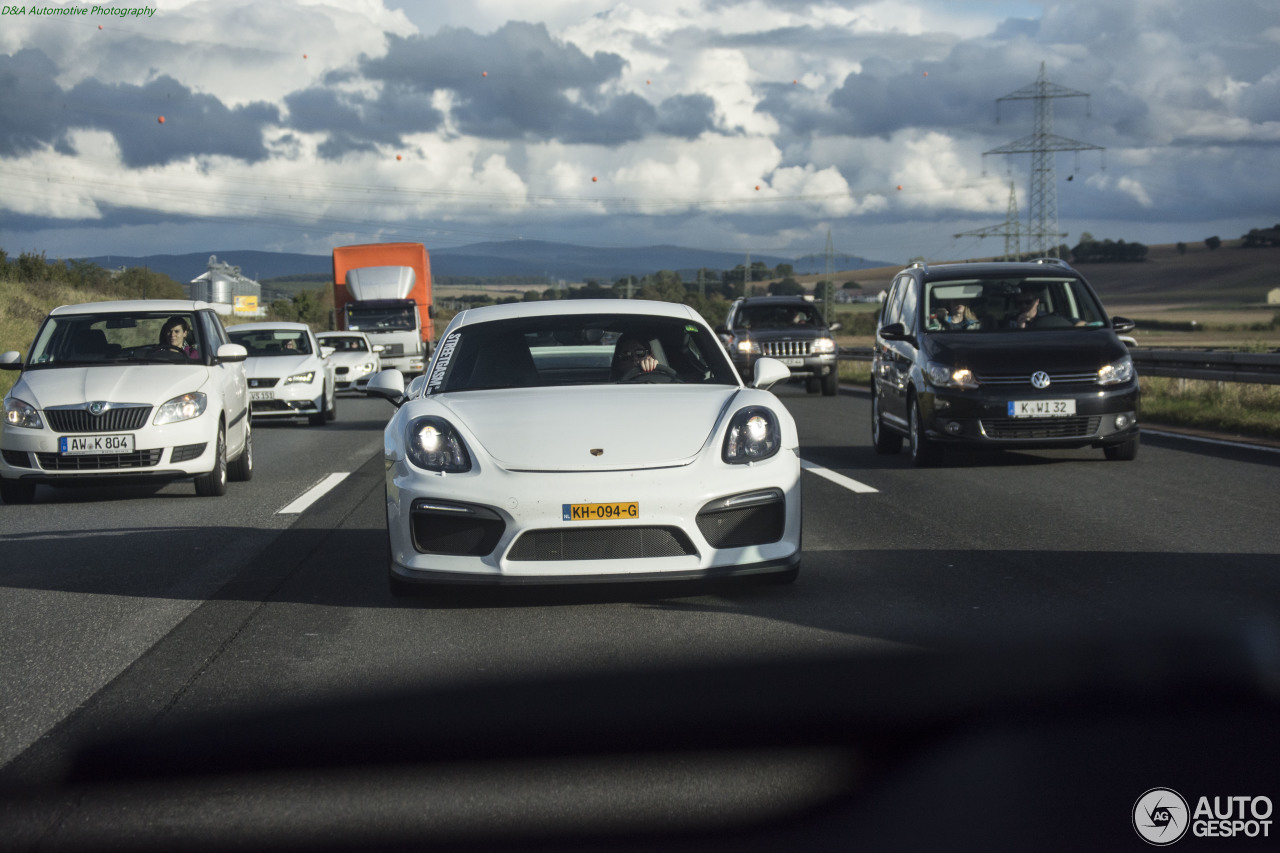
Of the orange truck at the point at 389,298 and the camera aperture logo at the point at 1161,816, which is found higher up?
the orange truck at the point at 389,298

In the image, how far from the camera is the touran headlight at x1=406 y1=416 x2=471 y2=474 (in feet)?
19.3

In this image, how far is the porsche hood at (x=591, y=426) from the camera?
5750mm

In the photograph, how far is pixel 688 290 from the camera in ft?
344

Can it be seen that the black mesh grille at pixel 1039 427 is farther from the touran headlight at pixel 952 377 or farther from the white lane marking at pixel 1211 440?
the white lane marking at pixel 1211 440

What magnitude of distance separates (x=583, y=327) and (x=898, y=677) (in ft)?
9.74

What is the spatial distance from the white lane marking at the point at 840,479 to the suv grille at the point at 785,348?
1182 centimetres

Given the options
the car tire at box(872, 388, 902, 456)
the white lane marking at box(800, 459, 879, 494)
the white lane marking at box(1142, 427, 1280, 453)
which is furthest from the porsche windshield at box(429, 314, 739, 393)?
the white lane marking at box(1142, 427, 1280, 453)

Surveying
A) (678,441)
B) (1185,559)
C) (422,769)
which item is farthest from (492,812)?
(1185,559)

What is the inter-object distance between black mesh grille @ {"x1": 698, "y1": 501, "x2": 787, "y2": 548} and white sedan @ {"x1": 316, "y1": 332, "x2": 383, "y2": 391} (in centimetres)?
2065

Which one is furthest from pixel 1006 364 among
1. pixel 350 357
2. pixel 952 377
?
pixel 350 357

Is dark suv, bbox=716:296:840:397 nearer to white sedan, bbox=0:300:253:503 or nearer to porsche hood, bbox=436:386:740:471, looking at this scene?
white sedan, bbox=0:300:253:503

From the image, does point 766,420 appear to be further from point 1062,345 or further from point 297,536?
point 1062,345

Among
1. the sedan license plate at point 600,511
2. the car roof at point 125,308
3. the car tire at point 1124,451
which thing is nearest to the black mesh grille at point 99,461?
the car roof at point 125,308

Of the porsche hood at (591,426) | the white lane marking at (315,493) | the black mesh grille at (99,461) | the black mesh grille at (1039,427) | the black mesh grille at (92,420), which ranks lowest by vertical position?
the white lane marking at (315,493)
